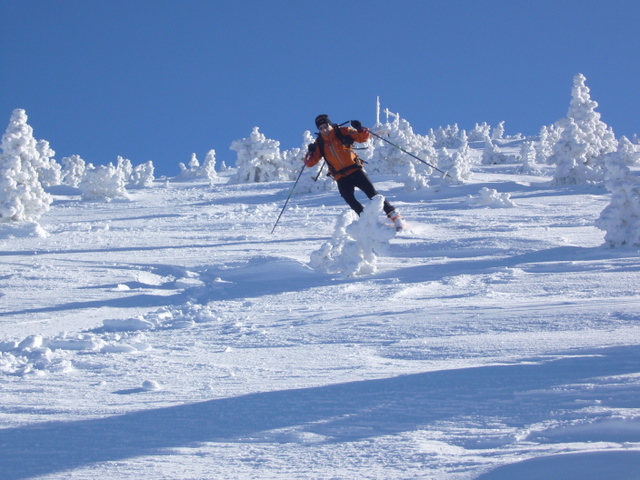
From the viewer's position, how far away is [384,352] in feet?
13.2

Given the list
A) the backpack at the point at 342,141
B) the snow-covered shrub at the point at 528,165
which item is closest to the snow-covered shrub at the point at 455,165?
the snow-covered shrub at the point at 528,165

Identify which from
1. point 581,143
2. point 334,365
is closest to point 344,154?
point 334,365

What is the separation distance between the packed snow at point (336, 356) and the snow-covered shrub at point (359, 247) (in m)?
0.03

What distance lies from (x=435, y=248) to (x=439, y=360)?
6362 mm

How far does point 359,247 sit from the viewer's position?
26.0 feet

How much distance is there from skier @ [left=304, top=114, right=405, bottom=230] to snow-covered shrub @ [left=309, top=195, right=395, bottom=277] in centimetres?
69

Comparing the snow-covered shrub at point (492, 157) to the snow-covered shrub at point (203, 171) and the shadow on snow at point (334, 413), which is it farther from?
the shadow on snow at point (334, 413)

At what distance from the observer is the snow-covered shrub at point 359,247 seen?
25.8 ft

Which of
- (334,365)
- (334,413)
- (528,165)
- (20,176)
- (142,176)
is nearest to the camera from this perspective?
(334,413)

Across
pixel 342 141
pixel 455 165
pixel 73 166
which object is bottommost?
pixel 342 141

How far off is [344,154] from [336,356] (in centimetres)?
515

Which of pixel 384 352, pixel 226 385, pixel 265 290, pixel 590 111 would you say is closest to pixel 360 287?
pixel 265 290

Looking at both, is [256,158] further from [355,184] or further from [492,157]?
[355,184]

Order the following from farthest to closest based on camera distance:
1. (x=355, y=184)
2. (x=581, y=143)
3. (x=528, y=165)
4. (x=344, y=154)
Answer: (x=528, y=165)
(x=581, y=143)
(x=355, y=184)
(x=344, y=154)
